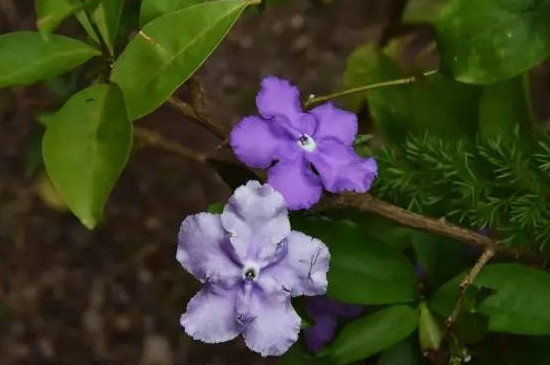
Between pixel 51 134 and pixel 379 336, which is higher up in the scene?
pixel 51 134

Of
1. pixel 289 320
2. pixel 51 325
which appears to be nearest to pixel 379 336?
pixel 289 320

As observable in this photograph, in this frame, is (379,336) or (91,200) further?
(379,336)

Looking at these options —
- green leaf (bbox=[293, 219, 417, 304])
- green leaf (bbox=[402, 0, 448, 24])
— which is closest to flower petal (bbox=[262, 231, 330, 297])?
green leaf (bbox=[293, 219, 417, 304])

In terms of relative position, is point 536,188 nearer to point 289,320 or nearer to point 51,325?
point 289,320

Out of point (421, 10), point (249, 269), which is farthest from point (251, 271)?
point (421, 10)

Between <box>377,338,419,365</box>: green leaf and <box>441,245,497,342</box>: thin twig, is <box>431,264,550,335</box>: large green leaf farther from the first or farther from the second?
<box>377,338,419,365</box>: green leaf

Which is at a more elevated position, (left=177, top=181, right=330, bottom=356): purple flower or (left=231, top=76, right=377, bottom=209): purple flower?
(left=231, top=76, right=377, bottom=209): purple flower

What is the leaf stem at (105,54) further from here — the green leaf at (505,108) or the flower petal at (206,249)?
the green leaf at (505,108)
